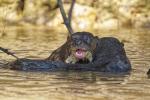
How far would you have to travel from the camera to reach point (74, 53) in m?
12.0

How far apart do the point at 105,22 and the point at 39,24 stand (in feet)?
14.3

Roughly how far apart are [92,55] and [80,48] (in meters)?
0.46

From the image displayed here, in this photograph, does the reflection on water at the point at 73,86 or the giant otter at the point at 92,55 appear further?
the giant otter at the point at 92,55

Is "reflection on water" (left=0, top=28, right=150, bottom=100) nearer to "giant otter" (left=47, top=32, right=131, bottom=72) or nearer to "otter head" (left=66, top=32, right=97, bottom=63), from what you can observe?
"giant otter" (left=47, top=32, right=131, bottom=72)

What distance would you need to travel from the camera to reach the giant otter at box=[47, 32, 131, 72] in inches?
469

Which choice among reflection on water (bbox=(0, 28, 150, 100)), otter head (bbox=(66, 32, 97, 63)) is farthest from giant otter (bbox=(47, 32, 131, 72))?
reflection on water (bbox=(0, 28, 150, 100))

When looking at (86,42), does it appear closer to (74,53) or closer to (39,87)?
(74,53)

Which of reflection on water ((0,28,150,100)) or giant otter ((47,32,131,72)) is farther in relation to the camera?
giant otter ((47,32,131,72))

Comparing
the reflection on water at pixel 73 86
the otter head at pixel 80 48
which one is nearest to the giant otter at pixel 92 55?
the otter head at pixel 80 48

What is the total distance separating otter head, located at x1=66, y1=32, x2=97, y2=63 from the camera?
12.0 meters

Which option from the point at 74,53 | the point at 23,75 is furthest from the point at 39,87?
the point at 74,53

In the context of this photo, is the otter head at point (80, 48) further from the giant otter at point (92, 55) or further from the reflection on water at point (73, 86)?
the reflection on water at point (73, 86)

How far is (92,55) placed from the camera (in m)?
12.3

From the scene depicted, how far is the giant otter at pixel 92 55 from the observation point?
11.9 m
